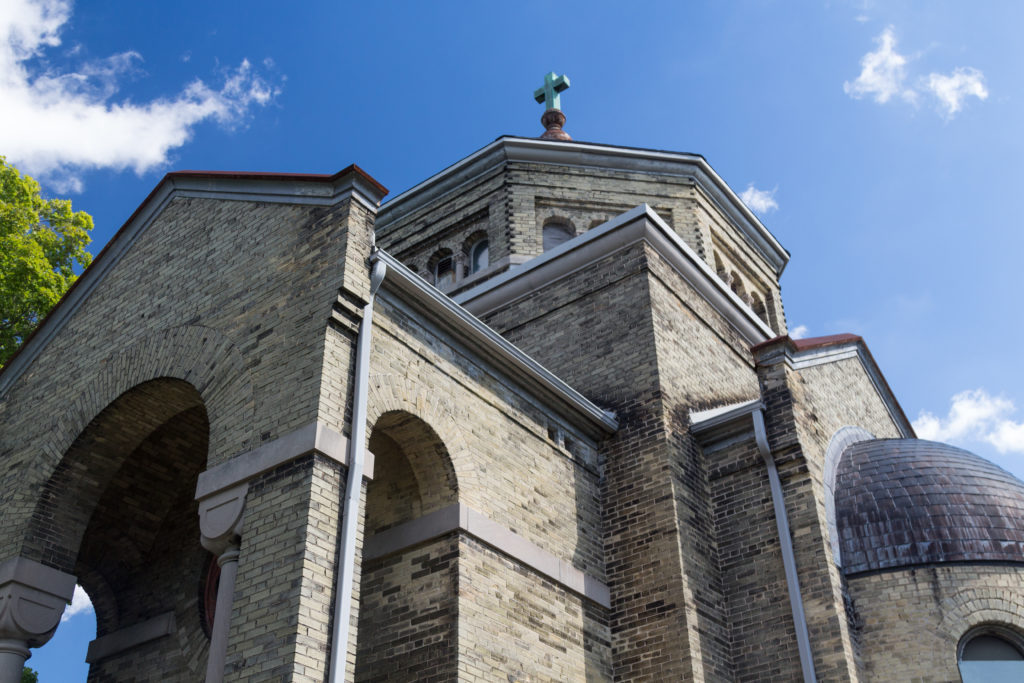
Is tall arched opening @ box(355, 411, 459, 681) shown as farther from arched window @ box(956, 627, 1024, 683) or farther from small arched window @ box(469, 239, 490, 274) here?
small arched window @ box(469, 239, 490, 274)

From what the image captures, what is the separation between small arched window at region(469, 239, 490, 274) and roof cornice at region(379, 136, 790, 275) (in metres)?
1.41

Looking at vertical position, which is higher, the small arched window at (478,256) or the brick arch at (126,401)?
the small arched window at (478,256)

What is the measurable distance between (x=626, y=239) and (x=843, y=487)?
474cm

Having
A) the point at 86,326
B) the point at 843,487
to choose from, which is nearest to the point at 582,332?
the point at 843,487

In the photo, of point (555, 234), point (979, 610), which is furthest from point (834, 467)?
point (555, 234)

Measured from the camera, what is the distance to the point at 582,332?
1460 cm

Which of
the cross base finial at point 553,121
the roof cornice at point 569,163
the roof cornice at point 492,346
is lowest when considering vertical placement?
the roof cornice at point 492,346

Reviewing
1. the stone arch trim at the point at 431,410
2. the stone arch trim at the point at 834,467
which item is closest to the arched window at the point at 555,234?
the stone arch trim at the point at 834,467

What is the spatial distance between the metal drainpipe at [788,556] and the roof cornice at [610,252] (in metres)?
3.37

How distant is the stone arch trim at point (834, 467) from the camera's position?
12086mm

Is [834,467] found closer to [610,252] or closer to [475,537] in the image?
[610,252]

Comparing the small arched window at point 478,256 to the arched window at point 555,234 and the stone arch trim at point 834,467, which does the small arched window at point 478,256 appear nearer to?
the arched window at point 555,234

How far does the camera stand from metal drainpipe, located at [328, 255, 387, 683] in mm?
7758

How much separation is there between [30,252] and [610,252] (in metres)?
8.94
